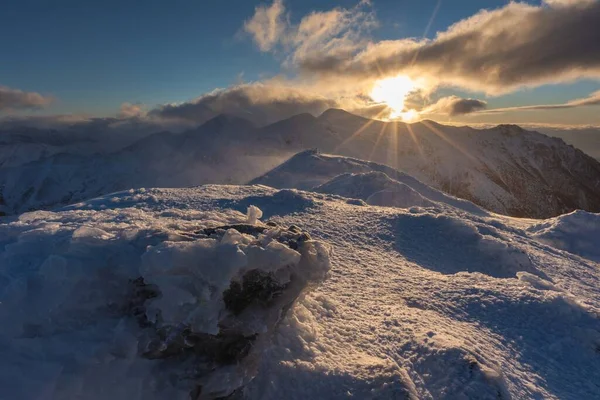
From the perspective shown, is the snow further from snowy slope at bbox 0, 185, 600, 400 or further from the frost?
the frost

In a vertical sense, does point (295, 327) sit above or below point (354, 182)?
above

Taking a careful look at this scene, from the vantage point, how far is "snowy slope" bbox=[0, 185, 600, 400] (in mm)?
6020

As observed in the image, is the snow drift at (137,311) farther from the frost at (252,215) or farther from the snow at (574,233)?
the snow at (574,233)

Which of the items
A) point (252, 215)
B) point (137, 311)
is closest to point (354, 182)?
point (252, 215)

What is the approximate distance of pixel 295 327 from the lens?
322 inches

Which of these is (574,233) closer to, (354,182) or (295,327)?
(354,182)

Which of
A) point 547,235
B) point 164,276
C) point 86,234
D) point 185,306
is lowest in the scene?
point 547,235

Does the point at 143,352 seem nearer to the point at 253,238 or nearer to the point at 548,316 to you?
the point at 253,238

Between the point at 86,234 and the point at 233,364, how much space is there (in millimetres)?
3874

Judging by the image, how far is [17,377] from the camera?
549 centimetres

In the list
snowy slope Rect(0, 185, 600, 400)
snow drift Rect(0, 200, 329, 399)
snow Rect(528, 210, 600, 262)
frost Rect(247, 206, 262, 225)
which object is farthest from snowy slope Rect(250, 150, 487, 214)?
snow drift Rect(0, 200, 329, 399)

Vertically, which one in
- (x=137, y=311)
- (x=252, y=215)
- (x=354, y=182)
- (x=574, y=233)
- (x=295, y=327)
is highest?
(x=252, y=215)

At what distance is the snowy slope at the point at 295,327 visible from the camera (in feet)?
19.7

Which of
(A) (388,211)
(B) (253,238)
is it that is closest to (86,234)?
(B) (253,238)
